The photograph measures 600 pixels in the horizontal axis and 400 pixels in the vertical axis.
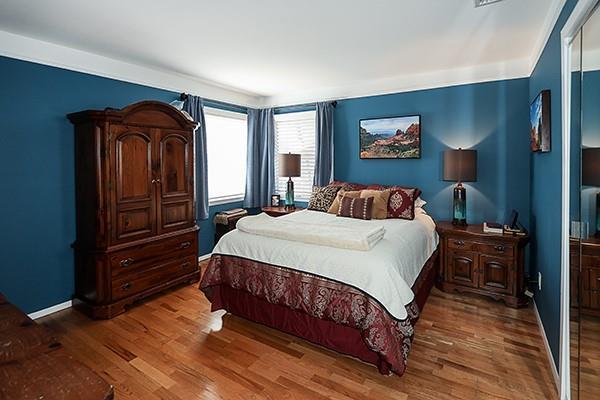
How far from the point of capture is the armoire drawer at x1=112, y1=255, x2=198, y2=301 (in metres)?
3.04

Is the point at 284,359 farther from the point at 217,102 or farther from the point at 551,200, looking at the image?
the point at 217,102

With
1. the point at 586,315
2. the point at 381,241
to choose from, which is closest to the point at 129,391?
the point at 381,241

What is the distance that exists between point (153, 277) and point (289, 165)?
2317 mm

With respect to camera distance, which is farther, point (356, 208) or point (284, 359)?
point (356, 208)

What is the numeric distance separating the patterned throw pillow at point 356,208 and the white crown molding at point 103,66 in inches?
96.6

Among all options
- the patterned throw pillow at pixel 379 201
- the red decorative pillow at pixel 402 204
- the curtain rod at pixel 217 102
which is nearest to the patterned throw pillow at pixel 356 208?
the patterned throw pillow at pixel 379 201

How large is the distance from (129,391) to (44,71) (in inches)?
112

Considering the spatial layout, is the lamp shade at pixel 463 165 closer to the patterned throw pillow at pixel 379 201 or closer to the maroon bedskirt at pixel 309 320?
the patterned throw pillow at pixel 379 201

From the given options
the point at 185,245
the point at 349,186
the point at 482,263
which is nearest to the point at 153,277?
the point at 185,245

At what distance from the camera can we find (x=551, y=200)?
7.34 feet

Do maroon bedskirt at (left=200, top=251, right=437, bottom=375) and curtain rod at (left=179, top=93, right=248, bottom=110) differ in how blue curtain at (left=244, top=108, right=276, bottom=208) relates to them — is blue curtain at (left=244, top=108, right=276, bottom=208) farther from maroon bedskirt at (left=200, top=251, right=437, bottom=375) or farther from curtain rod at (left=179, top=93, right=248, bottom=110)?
maroon bedskirt at (left=200, top=251, right=437, bottom=375)

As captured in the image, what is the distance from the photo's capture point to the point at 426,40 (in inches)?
117

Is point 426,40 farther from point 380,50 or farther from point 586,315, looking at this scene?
point 586,315

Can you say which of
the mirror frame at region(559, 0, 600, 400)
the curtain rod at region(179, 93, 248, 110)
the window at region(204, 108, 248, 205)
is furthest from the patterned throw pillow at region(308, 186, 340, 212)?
the mirror frame at region(559, 0, 600, 400)
